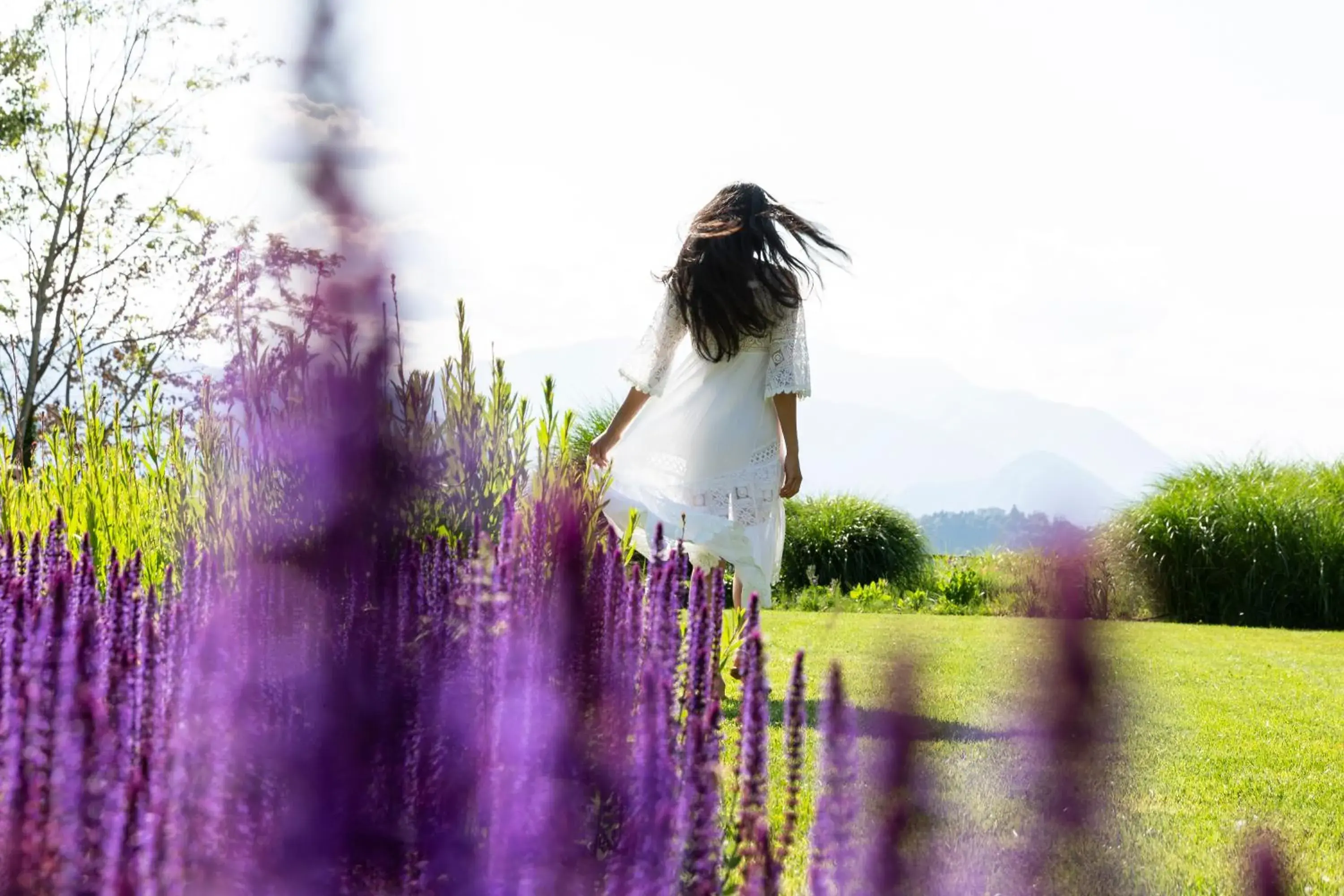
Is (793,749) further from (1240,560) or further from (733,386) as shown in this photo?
(1240,560)

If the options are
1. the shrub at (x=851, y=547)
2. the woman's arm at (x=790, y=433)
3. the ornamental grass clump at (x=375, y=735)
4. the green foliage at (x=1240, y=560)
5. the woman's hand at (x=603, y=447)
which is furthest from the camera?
the shrub at (x=851, y=547)

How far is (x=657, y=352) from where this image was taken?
4.89m

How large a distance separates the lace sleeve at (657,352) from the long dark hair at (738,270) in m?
0.12

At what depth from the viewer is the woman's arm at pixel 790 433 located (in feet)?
14.9

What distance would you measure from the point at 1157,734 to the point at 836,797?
4763 millimetres

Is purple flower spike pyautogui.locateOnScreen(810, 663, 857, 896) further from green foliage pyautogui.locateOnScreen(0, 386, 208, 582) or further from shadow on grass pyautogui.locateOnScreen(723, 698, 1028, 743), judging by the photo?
green foliage pyautogui.locateOnScreen(0, 386, 208, 582)

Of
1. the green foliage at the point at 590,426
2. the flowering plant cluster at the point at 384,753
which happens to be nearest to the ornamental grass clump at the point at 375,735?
the flowering plant cluster at the point at 384,753

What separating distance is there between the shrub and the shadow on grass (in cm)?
749

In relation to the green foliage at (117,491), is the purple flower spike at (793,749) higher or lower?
lower

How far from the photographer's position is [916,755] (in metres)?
0.65

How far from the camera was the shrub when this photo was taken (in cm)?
1308

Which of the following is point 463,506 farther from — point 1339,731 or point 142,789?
point 1339,731

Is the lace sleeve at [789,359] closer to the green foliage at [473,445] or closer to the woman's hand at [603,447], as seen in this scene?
the woman's hand at [603,447]

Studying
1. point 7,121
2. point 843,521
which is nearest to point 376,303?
point 843,521
